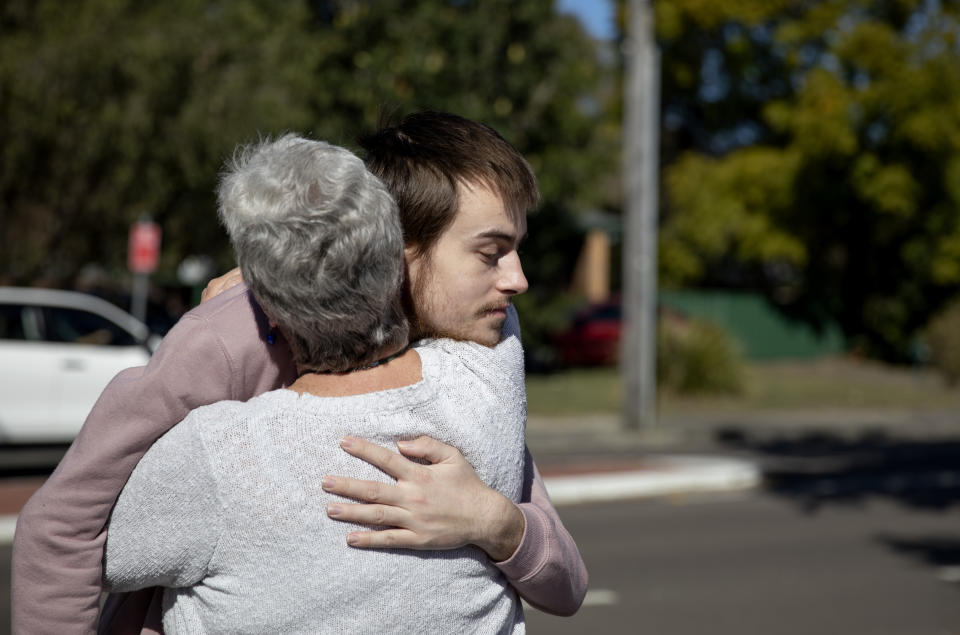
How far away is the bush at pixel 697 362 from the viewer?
19625 mm

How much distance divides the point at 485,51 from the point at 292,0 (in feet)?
41.3

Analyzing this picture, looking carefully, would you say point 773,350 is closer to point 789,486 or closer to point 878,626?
point 789,486

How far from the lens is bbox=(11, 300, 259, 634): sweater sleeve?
1.49m

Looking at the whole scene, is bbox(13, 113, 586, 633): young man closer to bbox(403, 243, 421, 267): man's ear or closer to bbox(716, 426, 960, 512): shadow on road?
bbox(403, 243, 421, 267): man's ear

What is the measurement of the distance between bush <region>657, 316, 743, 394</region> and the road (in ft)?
29.5

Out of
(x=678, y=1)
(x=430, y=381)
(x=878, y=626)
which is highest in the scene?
(x=678, y=1)

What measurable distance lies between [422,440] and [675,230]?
30135mm

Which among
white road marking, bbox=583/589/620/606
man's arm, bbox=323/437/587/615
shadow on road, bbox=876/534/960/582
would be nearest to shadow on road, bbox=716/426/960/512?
shadow on road, bbox=876/534/960/582

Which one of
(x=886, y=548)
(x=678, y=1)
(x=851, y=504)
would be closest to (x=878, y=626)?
(x=886, y=548)

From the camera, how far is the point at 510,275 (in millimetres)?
1687

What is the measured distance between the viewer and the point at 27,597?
1.52 metres

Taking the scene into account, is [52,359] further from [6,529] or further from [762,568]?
[762,568]

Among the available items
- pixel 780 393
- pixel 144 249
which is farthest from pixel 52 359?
pixel 780 393

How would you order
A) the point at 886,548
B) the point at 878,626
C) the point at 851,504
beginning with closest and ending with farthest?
the point at 878,626
the point at 886,548
the point at 851,504
